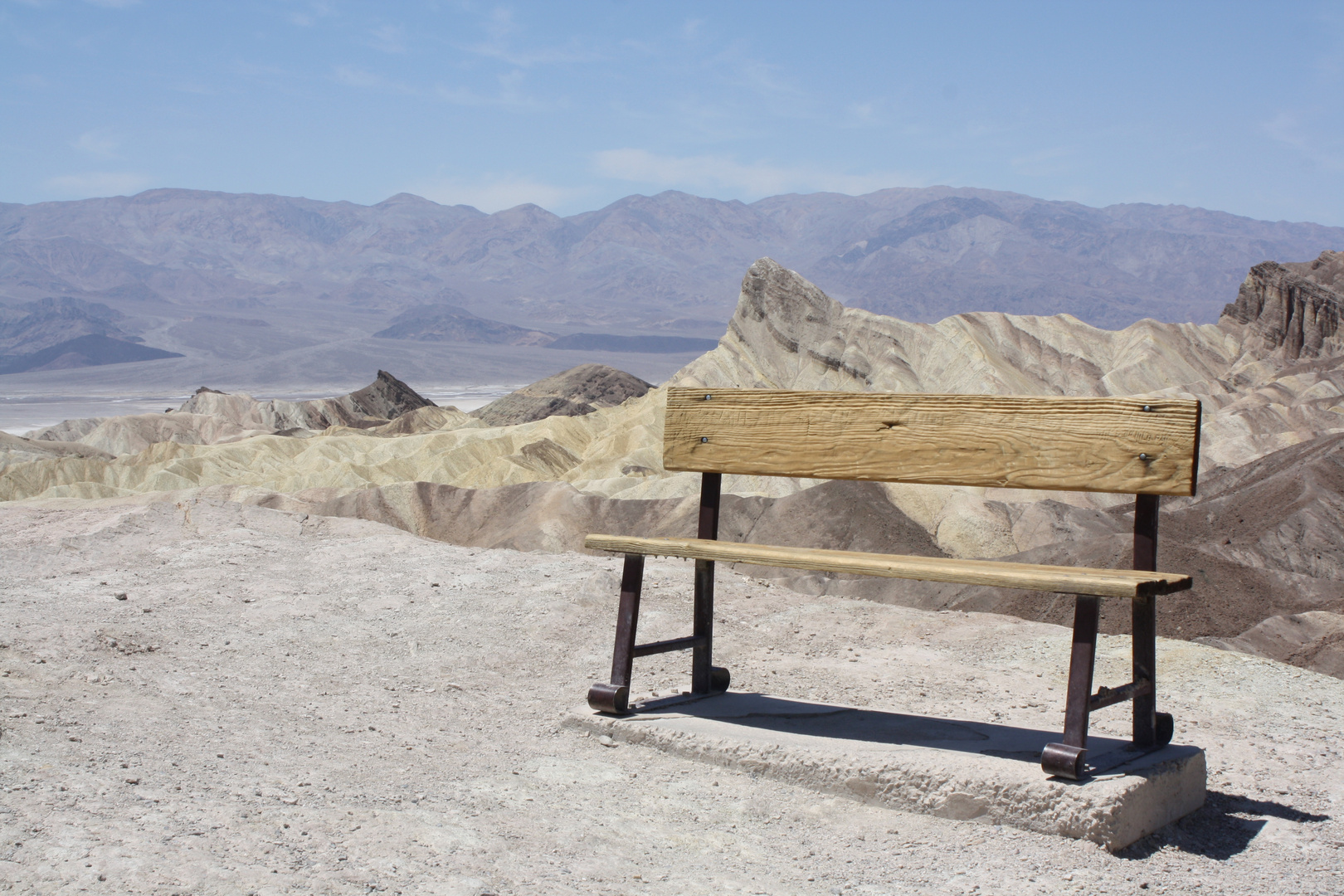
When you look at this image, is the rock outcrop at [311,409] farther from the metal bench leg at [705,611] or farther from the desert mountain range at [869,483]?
the metal bench leg at [705,611]

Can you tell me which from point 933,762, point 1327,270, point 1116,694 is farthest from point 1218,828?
point 1327,270

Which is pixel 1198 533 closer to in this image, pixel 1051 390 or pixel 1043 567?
pixel 1043 567

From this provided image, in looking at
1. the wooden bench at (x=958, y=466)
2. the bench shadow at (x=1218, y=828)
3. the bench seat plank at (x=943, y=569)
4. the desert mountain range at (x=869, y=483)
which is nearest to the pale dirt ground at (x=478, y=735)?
the bench shadow at (x=1218, y=828)

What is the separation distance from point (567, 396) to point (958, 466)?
52.6m

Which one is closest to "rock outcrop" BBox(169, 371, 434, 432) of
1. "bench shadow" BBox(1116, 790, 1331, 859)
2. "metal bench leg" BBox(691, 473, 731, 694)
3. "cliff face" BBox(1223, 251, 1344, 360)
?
"cliff face" BBox(1223, 251, 1344, 360)

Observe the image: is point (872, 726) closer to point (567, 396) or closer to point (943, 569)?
point (943, 569)

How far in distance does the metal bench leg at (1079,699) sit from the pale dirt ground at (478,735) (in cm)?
24

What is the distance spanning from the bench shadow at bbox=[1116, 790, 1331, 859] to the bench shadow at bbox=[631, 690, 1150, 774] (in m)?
0.30

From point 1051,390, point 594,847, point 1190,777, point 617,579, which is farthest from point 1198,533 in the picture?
point 1051,390

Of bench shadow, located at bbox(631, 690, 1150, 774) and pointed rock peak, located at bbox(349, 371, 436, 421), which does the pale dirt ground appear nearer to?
bench shadow, located at bbox(631, 690, 1150, 774)

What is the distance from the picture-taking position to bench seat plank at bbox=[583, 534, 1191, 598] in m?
3.72

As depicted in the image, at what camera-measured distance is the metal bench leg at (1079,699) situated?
12.1 feet

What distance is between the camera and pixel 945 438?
178 inches

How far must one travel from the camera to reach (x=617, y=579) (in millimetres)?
7789
